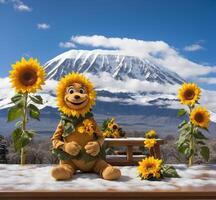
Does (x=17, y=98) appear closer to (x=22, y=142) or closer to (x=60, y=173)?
(x=22, y=142)

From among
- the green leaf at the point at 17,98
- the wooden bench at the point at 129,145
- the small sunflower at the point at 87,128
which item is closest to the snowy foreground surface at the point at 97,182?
the small sunflower at the point at 87,128

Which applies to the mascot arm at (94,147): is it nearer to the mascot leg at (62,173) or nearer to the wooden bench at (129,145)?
the mascot leg at (62,173)

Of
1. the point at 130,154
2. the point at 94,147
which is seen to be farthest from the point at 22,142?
the point at 130,154

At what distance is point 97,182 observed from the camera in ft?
14.6

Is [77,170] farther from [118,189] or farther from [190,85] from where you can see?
[190,85]

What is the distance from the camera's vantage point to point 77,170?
5.15 metres

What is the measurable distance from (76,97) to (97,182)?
0.96 metres

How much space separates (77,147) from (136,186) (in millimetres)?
858

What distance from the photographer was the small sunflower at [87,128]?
4949mm

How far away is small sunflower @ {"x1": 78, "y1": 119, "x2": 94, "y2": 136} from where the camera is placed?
495 cm

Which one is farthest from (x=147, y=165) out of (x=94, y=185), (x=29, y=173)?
(x=29, y=173)

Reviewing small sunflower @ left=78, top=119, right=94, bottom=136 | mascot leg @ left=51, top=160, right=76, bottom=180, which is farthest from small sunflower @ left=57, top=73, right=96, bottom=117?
mascot leg @ left=51, top=160, right=76, bottom=180

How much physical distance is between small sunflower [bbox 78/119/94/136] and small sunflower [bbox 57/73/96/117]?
12cm

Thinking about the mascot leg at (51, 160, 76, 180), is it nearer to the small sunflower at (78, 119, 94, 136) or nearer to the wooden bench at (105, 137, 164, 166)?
the small sunflower at (78, 119, 94, 136)
